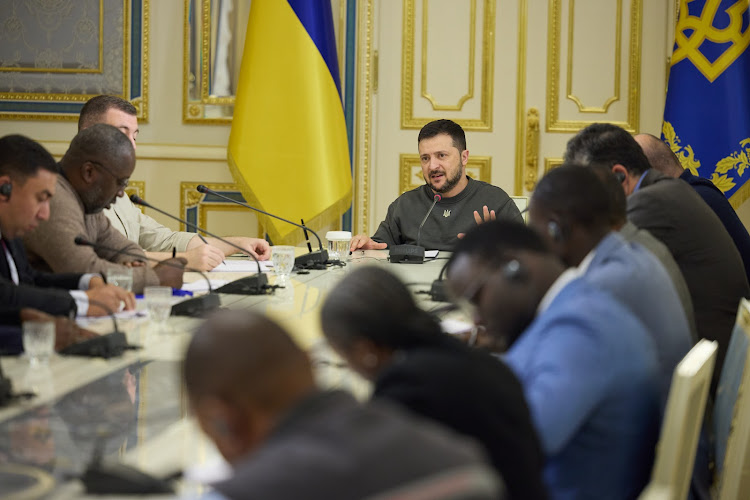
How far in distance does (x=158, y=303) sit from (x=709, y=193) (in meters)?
2.28

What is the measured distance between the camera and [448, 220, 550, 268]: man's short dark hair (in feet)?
4.92


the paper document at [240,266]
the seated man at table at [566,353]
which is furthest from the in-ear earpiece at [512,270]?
the paper document at [240,266]

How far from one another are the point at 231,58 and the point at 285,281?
2.92 metres

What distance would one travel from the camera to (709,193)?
358 cm

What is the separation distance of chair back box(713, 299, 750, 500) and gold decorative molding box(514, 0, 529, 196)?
11.9 feet

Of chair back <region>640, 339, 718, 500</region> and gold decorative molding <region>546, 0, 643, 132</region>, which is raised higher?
gold decorative molding <region>546, 0, 643, 132</region>

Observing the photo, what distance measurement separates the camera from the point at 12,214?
7.86 ft

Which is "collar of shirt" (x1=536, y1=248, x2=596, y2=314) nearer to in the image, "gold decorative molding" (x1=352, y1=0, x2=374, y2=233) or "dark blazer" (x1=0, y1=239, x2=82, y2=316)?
"dark blazer" (x1=0, y1=239, x2=82, y2=316)

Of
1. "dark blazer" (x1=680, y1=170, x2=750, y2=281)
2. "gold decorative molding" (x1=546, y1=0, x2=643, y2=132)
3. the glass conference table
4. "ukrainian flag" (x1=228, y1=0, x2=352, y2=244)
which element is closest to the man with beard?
"ukrainian flag" (x1=228, y1=0, x2=352, y2=244)

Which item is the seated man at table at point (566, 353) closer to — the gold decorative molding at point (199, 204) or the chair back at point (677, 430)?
the chair back at point (677, 430)

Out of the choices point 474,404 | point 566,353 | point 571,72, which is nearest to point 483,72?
point 571,72

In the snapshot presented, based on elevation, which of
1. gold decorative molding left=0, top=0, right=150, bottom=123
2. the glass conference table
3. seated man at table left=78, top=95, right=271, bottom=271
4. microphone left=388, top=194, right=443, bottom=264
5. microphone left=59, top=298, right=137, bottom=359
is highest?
gold decorative molding left=0, top=0, right=150, bottom=123

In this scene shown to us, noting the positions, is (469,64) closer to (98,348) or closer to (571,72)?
(571,72)

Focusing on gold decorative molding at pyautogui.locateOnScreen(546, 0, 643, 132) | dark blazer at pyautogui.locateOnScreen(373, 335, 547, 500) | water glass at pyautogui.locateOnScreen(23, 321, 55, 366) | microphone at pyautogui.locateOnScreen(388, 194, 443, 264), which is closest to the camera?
dark blazer at pyautogui.locateOnScreen(373, 335, 547, 500)
